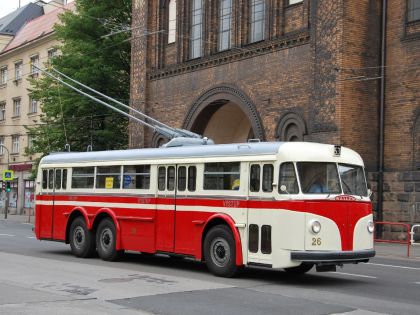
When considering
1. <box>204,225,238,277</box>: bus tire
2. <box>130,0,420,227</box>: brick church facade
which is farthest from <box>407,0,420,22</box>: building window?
<box>204,225,238,277</box>: bus tire

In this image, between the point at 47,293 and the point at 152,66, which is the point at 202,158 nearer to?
the point at 47,293

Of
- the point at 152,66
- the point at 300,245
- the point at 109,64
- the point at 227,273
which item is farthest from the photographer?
the point at 109,64

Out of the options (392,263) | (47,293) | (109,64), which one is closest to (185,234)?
(47,293)

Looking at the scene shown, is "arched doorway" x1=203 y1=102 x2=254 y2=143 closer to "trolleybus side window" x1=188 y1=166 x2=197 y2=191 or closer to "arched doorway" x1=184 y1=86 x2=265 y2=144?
"arched doorway" x1=184 y1=86 x2=265 y2=144

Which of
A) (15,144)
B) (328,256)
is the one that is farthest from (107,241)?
(15,144)

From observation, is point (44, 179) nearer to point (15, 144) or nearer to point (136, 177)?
point (136, 177)

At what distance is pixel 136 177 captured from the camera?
15.4 metres

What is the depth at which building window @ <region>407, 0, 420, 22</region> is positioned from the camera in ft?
77.6

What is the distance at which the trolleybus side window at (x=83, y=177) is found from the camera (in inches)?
658

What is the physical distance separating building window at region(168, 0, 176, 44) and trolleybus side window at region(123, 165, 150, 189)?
18.0m

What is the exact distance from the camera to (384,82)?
24.4m

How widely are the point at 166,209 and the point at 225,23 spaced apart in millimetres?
Answer: 17058

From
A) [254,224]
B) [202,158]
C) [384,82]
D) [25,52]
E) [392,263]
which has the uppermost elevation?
[25,52]

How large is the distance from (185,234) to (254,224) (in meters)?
1.90
